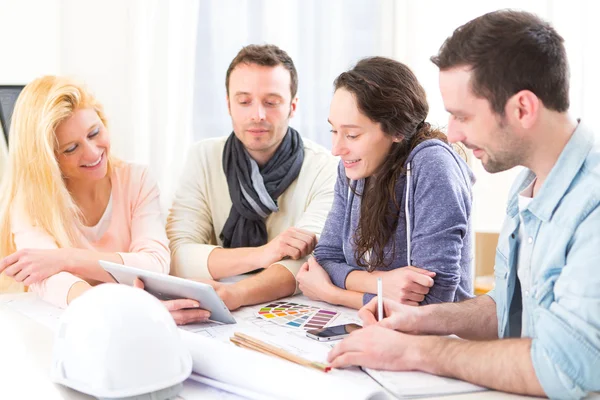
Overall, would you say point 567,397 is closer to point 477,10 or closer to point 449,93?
point 449,93

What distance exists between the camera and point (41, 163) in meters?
2.03

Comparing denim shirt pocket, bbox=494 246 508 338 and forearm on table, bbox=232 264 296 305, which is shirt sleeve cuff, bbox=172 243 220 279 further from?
denim shirt pocket, bbox=494 246 508 338

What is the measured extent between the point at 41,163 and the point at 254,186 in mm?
668

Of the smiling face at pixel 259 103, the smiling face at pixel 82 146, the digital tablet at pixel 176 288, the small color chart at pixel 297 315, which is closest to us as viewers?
the digital tablet at pixel 176 288

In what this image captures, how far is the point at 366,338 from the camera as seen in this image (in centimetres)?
129

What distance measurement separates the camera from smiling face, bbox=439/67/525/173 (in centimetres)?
130

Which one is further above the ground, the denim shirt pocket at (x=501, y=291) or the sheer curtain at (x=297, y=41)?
the sheer curtain at (x=297, y=41)

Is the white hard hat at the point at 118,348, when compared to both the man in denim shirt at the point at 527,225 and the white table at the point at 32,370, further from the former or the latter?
the man in denim shirt at the point at 527,225

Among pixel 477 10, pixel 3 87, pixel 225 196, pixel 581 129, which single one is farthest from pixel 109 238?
pixel 477 10

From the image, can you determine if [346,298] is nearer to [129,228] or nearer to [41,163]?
[129,228]

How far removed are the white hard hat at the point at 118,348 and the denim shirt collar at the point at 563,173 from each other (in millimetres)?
657

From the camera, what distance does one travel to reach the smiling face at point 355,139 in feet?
5.98

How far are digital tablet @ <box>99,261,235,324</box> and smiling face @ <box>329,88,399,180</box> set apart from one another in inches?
19.6

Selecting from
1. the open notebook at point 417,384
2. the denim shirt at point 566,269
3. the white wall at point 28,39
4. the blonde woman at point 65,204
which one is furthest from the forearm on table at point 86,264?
the white wall at point 28,39
